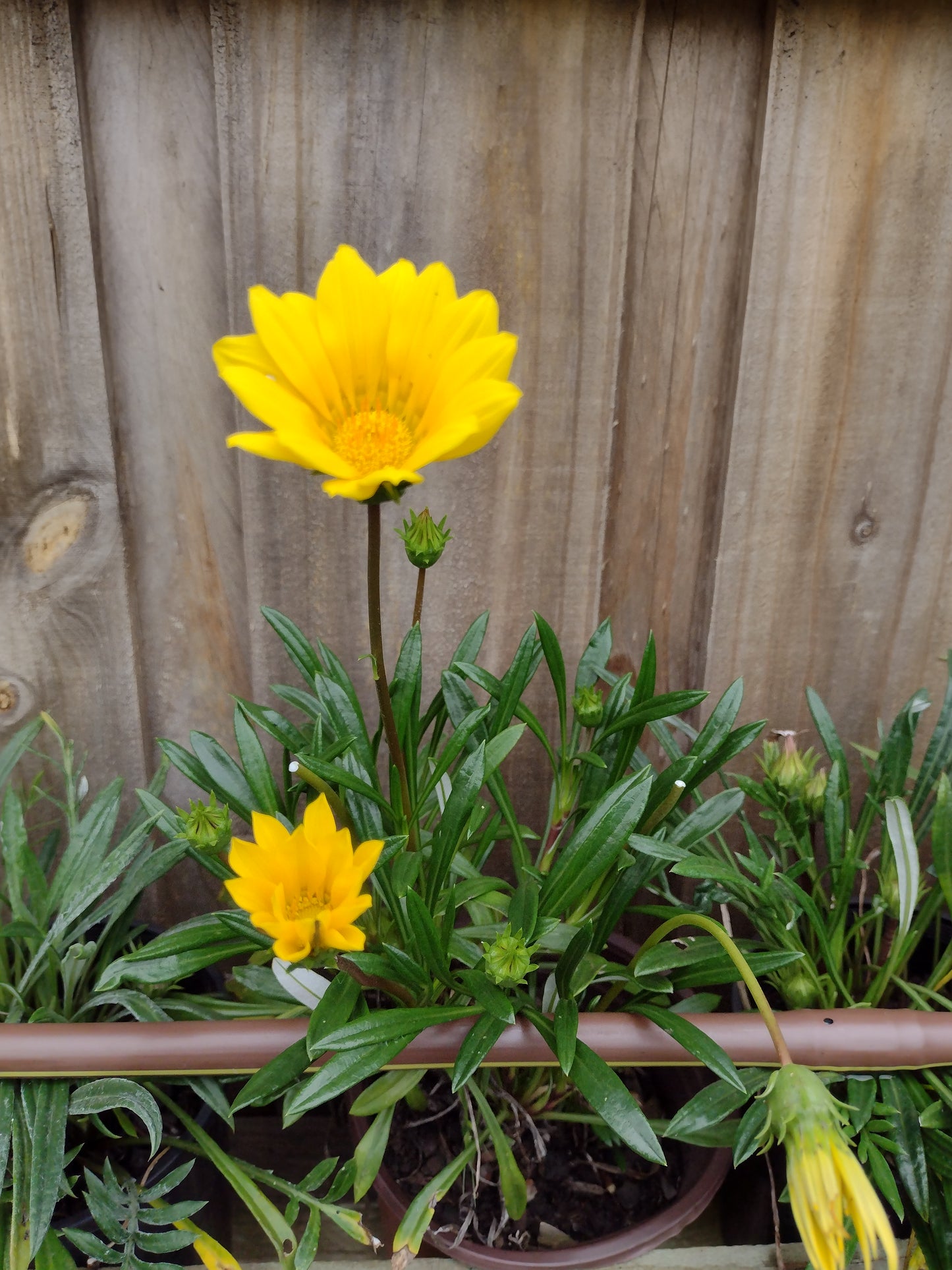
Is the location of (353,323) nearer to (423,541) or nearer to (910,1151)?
(423,541)

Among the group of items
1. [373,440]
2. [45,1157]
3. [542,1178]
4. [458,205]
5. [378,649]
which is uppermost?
[458,205]

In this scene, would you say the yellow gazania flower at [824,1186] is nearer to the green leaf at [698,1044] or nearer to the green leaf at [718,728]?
the green leaf at [698,1044]

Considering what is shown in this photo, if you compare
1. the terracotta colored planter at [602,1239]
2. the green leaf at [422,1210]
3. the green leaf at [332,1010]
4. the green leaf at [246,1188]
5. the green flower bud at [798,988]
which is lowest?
the terracotta colored planter at [602,1239]

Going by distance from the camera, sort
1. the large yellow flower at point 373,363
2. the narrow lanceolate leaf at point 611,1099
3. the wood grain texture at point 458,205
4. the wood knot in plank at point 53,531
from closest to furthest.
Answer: the large yellow flower at point 373,363
the narrow lanceolate leaf at point 611,1099
the wood grain texture at point 458,205
the wood knot in plank at point 53,531

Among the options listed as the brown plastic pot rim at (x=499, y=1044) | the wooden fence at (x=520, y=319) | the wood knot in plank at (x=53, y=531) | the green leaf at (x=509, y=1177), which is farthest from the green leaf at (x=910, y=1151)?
the wood knot in plank at (x=53, y=531)

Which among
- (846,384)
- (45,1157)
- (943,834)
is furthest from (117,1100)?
(846,384)

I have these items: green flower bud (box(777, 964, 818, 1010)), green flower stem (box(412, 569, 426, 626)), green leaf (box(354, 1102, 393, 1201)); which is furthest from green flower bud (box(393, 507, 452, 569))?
green flower bud (box(777, 964, 818, 1010))
